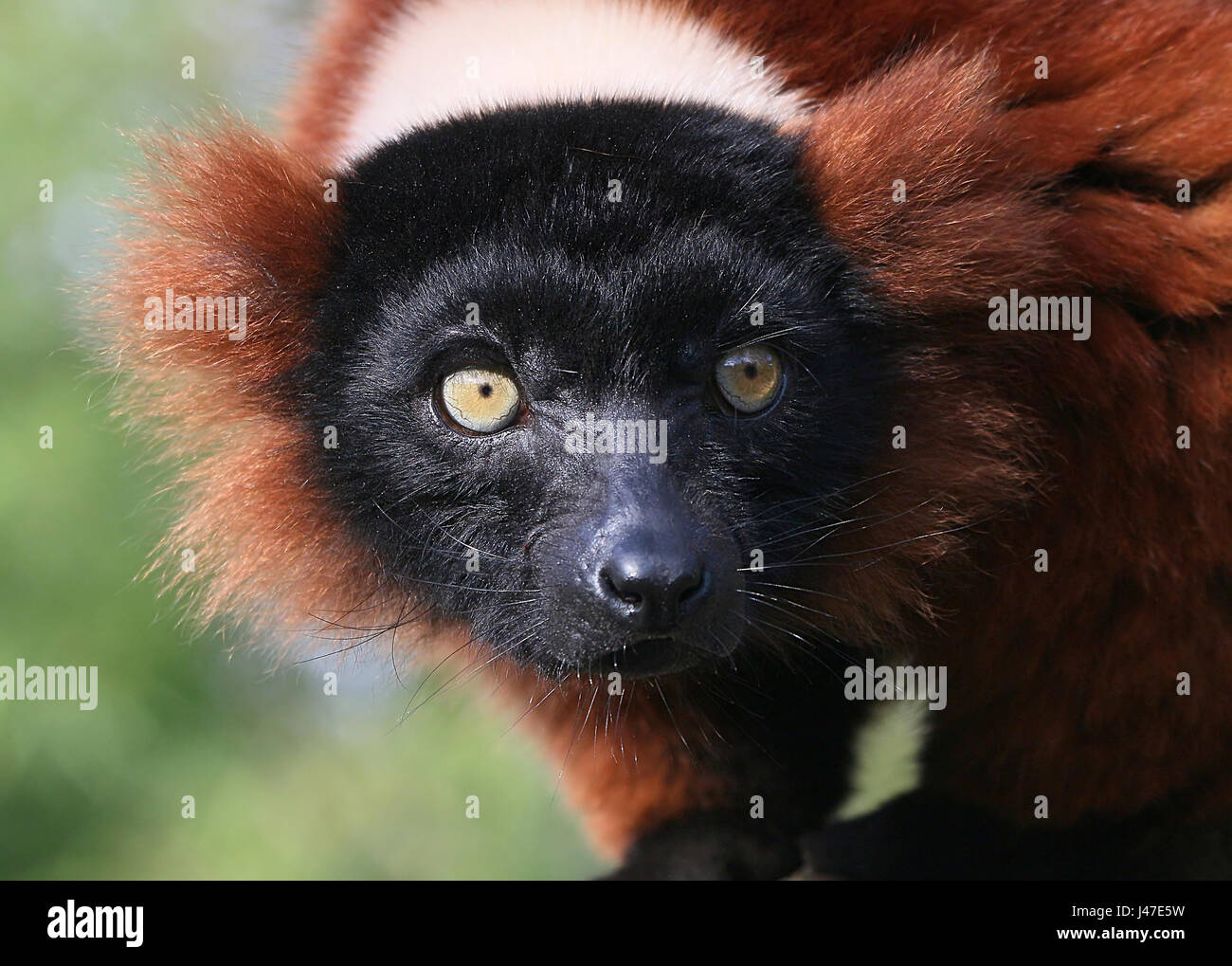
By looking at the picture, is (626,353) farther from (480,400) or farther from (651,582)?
(651,582)

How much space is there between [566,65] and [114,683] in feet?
18.3

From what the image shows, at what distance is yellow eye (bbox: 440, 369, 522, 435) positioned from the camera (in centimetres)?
275

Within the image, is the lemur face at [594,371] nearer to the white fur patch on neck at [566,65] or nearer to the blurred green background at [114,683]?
the white fur patch on neck at [566,65]

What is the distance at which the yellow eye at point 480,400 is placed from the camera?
2.75m

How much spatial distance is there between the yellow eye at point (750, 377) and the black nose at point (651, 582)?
435mm

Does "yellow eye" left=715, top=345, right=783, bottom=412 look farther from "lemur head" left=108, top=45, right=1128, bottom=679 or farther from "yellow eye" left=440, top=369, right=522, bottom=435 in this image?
"yellow eye" left=440, top=369, right=522, bottom=435

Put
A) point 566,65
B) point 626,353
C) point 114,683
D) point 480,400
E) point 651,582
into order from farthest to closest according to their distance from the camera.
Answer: point 114,683 < point 566,65 < point 480,400 < point 626,353 < point 651,582

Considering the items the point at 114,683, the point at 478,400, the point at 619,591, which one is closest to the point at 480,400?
the point at 478,400

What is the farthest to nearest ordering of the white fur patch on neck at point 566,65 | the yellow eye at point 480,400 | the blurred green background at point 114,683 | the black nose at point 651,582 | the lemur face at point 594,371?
the blurred green background at point 114,683 < the white fur patch on neck at point 566,65 < the yellow eye at point 480,400 < the lemur face at point 594,371 < the black nose at point 651,582

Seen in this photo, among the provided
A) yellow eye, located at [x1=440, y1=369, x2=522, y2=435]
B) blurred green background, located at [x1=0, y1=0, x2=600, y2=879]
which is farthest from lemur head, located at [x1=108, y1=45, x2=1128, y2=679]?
blurred green background, located at [x1=0, y1=0, x2=600, y2=879]

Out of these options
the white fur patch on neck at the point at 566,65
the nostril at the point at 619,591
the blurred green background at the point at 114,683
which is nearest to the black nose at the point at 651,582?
the nostril at the point at 619,591

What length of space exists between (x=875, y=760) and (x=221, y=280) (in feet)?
7.01

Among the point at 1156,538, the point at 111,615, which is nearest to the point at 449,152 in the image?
the point at 1156,538

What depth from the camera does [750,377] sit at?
9.15 ft
